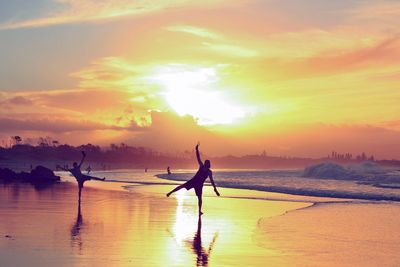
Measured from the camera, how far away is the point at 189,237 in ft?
47.4

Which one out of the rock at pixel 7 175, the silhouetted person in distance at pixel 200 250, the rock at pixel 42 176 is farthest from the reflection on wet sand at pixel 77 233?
the rock at pixel 7 175

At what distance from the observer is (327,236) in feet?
50.6

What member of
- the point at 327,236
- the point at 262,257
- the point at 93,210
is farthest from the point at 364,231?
the point at 93,210

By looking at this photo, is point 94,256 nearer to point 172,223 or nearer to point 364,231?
point 172,223

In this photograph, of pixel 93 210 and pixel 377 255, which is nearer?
pixel 377 255

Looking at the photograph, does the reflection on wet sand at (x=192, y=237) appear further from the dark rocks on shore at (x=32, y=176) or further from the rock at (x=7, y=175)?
the rock at (x=7, y=175)

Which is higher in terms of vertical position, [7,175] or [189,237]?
[7,175]

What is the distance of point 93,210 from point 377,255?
12011 mm

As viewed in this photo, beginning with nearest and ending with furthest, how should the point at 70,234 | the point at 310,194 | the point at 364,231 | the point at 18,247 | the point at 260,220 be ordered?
1. the point at 18,247
2. the point at 70,234
3. the point at 364,231
4. the point at 260,220
5. the point at 310,194

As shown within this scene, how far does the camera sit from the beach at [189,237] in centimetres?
1118

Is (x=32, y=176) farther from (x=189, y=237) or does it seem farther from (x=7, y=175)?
(x=189, y=237)

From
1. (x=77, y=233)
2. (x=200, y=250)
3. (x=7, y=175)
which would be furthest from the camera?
(x=7, y=175)

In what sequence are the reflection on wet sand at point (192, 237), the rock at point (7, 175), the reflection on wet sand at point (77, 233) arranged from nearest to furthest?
the reflection on wet sand at point (192, 237), the reflection on wet sand at point (77, 233), the rock at point (7, 175)

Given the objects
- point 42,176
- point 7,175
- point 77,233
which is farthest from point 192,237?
point 7,175
